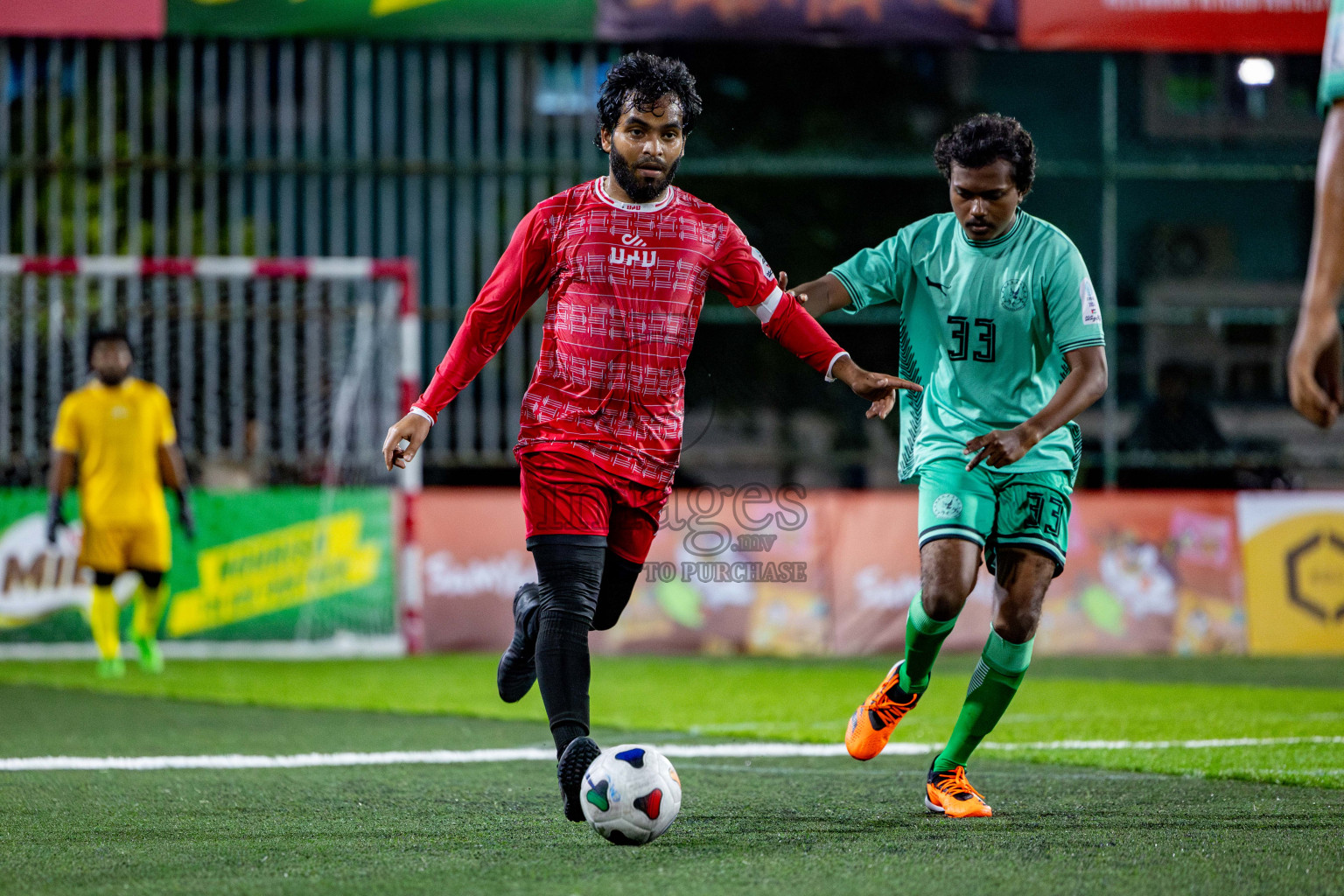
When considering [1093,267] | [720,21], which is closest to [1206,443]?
[1093,267]

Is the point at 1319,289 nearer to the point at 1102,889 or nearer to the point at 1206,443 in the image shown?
the point at 1102,889

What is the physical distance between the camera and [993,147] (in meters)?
5.09

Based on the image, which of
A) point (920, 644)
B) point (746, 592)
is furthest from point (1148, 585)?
point (920, 644)

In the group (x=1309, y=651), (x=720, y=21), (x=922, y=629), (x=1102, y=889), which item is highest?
(x=720, y=21)

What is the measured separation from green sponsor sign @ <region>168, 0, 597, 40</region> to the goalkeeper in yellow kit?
299 centimetres

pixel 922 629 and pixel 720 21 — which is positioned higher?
pixel 720 21

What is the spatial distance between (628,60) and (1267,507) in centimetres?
861

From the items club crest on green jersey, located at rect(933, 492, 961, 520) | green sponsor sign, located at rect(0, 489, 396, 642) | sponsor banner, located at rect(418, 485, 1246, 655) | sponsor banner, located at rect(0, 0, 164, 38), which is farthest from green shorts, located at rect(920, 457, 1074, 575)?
sponsor banner, located at rect(0, 0, 164, 38)

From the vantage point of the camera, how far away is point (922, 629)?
5.17m

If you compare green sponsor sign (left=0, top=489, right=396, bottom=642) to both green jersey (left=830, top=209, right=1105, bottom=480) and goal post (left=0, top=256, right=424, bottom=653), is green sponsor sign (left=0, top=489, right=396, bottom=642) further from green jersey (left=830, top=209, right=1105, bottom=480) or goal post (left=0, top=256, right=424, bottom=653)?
green jersey (left=830, top=209, right=1105, bottom=480)

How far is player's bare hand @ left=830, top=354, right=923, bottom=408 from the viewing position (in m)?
4.87

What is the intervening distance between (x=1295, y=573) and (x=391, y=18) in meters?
7.80

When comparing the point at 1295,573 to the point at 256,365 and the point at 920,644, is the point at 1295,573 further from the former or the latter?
the point at 256,365

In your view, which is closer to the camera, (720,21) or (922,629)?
(922,629)
